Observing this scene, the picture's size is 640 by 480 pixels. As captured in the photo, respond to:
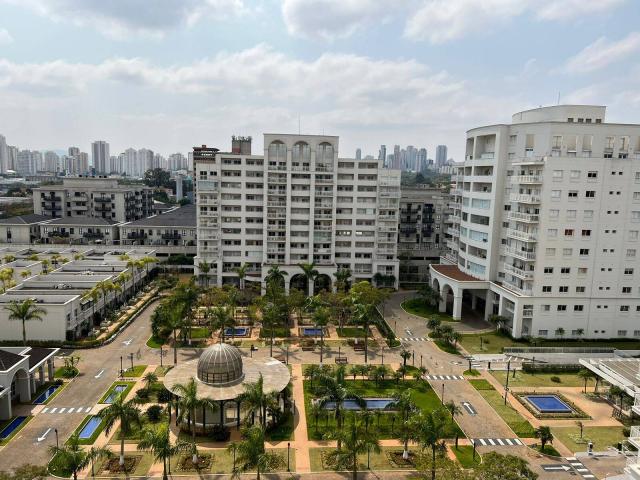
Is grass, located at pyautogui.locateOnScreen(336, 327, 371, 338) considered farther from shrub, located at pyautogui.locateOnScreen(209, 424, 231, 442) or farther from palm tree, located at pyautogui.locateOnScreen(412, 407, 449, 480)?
palm tree, located at pyautogui.locateOnScreen(412, 407, 449, 480)

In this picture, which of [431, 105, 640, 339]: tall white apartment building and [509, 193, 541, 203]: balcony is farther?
[509, 193, 541, 203]: balcony

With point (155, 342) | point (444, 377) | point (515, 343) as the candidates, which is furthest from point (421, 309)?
point (155, 342)

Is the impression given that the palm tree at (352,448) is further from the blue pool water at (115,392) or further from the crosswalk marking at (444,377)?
the blue pool water at (115,392)

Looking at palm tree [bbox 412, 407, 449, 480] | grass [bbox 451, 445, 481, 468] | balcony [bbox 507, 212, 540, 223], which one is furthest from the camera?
balcony [bbox 507, 212, 540, 223]

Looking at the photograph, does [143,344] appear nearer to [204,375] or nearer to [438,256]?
[204,375]

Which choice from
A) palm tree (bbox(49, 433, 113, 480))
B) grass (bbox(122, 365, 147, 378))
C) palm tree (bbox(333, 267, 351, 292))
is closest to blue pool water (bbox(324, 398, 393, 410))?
palm tree (bbox(49, 433, 113, 480))

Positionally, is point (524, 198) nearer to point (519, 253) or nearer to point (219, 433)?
point (519, 253)
